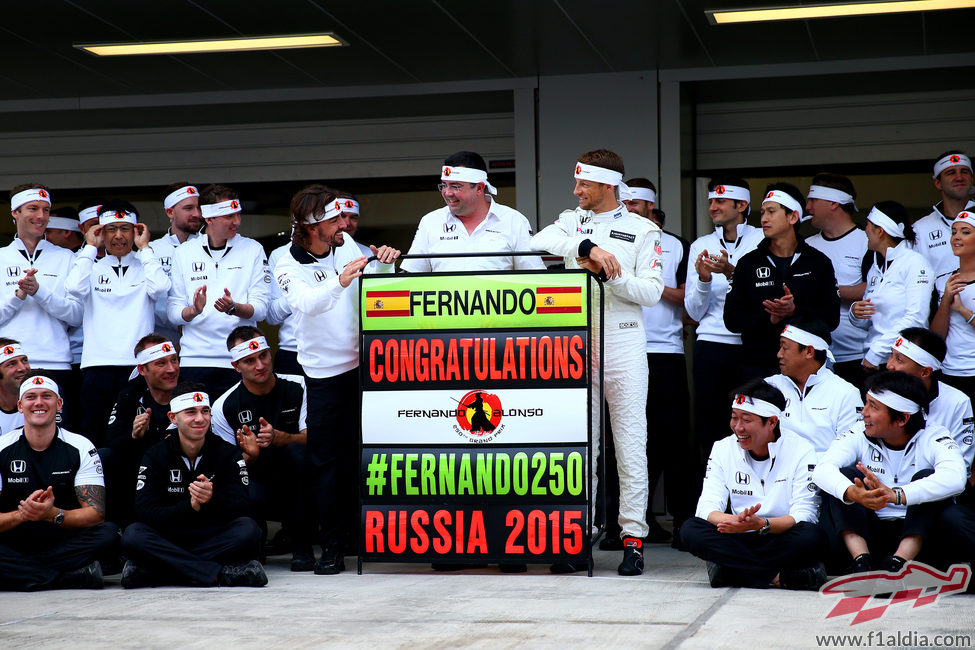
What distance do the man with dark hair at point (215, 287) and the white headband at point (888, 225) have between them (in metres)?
3.68

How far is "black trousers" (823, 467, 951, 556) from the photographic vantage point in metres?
5.64

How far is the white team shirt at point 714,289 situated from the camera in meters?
7.30

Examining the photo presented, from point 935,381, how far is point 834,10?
3.06 m

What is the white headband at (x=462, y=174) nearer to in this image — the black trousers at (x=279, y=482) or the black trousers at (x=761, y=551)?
the black trousers at (x=279, y=482)

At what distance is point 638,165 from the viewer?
9820mm

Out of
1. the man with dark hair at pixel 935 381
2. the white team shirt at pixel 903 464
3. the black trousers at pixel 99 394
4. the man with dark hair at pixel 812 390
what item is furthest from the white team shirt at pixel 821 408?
the black trousers at pixel 99 394

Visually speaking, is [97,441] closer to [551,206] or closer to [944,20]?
[551,206]

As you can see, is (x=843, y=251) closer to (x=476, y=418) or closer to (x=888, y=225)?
(x=888, y=225)

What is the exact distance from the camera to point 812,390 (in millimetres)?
6562

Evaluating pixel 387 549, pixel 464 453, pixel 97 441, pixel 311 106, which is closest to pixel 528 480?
pixel 464 453

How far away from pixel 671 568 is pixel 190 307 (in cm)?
322

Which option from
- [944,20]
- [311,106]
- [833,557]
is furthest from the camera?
[311,106]

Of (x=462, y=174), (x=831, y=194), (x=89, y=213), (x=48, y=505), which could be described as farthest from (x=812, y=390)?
(x=89, y=213)

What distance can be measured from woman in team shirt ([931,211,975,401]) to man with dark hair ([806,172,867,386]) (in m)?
0.71
